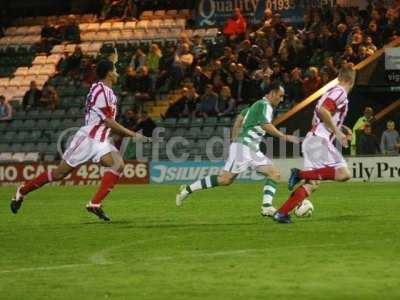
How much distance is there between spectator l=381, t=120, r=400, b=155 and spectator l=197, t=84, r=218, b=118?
15.2 feet

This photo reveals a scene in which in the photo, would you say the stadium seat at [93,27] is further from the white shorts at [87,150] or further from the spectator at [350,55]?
the white shorts at [87,150]

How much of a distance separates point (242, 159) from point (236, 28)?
54.9ft

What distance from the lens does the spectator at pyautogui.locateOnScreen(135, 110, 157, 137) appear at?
95.7 feet

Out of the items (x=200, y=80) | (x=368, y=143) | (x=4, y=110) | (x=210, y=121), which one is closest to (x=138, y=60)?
(x=200, y=80)

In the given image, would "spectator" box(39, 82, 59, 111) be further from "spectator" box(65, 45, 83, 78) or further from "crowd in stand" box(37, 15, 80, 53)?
"crowd in stand" box(37, 15, 80, 53)

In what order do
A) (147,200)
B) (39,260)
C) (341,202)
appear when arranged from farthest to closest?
1. (147,200)
2. (341,202)
3. (39,260)

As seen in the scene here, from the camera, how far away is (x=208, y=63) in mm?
31375

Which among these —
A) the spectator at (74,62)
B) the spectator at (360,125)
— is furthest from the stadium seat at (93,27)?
the spectator at (360,125)

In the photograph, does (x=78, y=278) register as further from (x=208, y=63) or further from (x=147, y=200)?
(x=208, y=63)

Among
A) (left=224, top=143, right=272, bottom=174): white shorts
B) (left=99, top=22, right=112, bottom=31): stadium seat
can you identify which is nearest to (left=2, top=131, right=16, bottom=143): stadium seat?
(left=99, top=22, right=112, bottom=31): stadium seat

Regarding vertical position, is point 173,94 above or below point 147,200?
above

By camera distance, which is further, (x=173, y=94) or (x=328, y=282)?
(x=173, y=94)

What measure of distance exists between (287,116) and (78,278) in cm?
1812

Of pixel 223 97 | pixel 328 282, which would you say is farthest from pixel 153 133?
pixel 328 282
